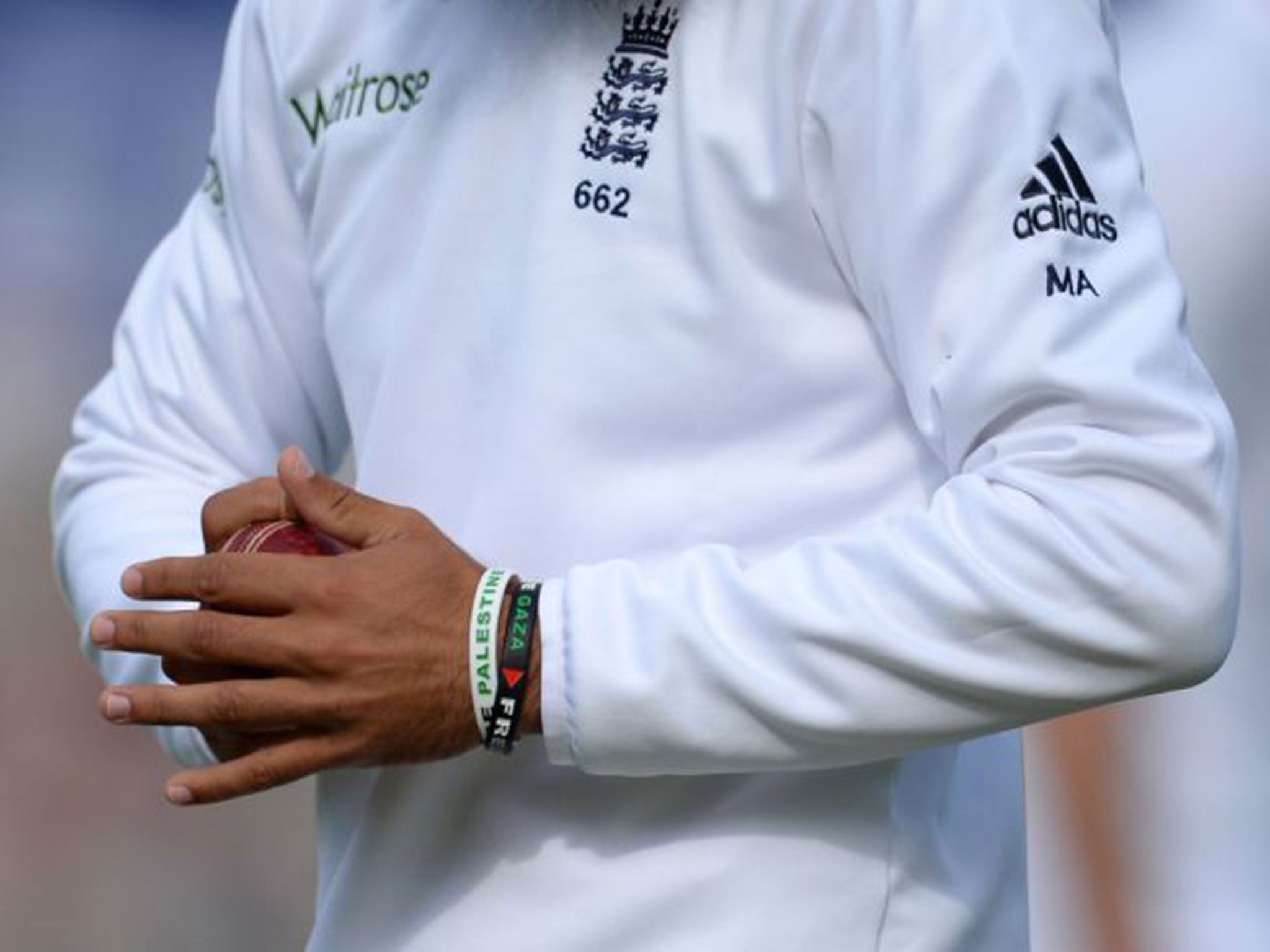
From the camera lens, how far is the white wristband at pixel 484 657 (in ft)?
5.91

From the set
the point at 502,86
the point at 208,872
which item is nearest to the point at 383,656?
the point at 502,86

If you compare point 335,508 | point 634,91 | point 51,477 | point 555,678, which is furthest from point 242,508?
point 51,477

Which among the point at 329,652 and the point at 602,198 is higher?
the point at 602,198

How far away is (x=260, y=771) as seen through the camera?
1859 millimetres

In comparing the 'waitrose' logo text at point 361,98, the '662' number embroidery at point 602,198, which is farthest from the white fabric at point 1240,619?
the '662' number embroidery at point 602,198

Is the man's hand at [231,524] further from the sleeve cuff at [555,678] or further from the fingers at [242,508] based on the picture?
the sleeve cuff at [555,678]

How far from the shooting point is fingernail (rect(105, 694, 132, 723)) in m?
1.90

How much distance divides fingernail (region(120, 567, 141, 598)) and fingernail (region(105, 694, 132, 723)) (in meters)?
0.09

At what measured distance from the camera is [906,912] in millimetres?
1937

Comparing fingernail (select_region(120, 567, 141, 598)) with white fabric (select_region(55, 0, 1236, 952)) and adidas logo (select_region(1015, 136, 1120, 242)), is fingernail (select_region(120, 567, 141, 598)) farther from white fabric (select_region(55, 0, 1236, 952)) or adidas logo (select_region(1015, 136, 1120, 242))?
adidas logo (select_region(1015, 136, 1120, 242))

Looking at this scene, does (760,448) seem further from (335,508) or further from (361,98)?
(361,98)

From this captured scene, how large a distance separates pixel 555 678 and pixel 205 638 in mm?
281

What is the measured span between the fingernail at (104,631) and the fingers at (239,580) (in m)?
0.04

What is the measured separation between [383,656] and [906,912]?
0.48 m
